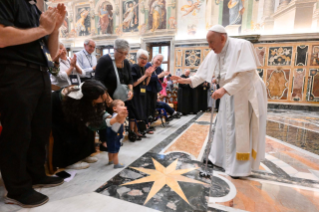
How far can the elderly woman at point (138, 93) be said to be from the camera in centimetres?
356

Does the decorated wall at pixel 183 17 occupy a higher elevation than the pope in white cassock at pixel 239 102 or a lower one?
higher

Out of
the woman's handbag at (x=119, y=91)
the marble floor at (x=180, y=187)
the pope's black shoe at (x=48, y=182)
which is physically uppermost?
the woman's handbag at (x=119, y=91)

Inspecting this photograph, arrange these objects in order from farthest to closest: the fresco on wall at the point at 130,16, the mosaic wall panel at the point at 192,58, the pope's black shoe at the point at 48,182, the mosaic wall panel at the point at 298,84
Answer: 1. the fresco on wall at the point at 130,16
2. the mosaic wall panel at the point at 192,58
3. the mosaic wall panel at the point at 298,84
4. the pope's black shoe at the point at 48,182

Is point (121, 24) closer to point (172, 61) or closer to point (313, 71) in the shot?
point (172, 61)

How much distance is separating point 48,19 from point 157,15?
418 inches

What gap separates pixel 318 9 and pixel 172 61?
293 inches

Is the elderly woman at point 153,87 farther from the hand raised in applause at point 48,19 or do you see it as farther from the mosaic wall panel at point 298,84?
the mosaic wall panel at point 298,84

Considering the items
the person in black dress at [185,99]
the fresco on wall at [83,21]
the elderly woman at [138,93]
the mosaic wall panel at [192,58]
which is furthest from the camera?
the fresco on wall at [83,21]

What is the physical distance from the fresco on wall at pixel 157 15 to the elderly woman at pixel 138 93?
27.2 ft

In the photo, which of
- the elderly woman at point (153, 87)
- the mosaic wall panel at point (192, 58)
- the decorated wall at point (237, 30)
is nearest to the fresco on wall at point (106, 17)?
the decorated wall at point (237, 30)

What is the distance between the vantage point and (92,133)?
95.6 inches

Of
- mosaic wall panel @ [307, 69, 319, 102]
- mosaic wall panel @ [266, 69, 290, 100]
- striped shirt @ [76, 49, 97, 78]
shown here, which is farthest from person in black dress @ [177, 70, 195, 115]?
mosaic wall panel @ [307, 69, 319, 102]

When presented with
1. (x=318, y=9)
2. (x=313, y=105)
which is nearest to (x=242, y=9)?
(x=318, y=9)

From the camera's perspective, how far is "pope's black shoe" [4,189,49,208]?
146cm
